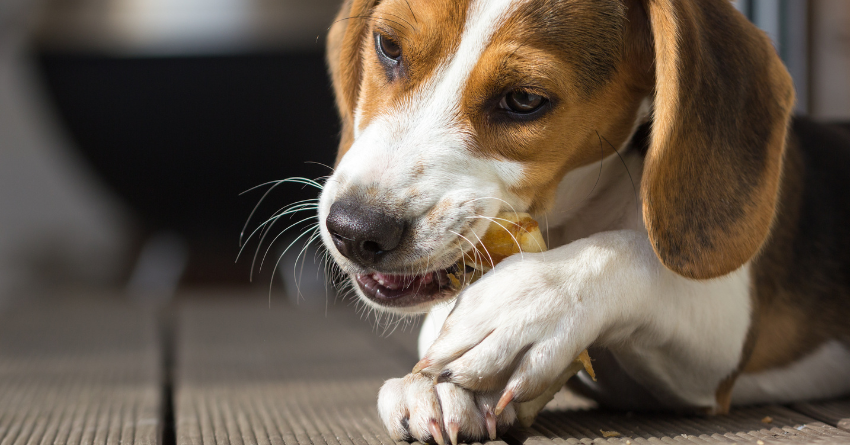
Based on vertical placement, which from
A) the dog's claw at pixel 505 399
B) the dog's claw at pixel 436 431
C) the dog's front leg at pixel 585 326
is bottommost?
the dog's claw at pixel 436 431

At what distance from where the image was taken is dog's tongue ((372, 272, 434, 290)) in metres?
1.60

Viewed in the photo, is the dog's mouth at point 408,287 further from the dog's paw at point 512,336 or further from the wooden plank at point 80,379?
the wooden plank at point 80,379

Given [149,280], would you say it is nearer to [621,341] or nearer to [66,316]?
[66,316]

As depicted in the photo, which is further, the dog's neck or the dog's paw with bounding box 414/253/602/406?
the dog's neck

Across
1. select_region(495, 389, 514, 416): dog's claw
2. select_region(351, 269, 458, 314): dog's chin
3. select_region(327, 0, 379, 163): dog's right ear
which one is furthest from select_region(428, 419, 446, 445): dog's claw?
select_region(327, 0, 379, 163): dog's right ear

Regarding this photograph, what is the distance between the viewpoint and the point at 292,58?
523cm

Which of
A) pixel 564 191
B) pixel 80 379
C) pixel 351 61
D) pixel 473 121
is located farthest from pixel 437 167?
pixel 80 379

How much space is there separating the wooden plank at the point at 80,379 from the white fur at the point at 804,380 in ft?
4.55

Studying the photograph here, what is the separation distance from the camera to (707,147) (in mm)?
1620

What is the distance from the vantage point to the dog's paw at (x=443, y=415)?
55.5 inches

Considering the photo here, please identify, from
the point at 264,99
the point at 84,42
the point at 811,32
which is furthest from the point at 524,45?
the point at 84,42

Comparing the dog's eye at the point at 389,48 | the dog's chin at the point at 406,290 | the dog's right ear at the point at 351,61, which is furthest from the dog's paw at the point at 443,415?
the dog's right ear at the point at 351,61

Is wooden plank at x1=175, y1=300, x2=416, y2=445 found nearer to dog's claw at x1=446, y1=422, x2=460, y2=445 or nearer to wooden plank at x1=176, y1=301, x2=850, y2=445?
wooden plank at x1=176, y1=301, x2=850, y2=445

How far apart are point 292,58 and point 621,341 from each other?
3.98 meters
